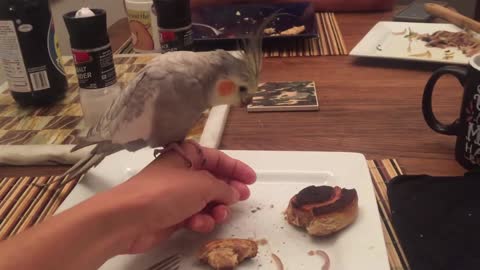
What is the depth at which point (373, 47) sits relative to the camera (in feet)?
3.21

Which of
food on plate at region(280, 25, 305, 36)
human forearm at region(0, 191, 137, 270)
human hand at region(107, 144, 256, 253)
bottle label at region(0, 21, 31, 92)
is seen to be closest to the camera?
human forearm at region(0, 191, 137, 270)

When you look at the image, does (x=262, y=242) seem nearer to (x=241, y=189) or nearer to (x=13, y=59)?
(x=241, y=189)

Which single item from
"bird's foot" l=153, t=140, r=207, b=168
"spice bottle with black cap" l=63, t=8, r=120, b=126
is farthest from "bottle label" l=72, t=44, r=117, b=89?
"bird's foot" l=153, t=140, r=207, b=168

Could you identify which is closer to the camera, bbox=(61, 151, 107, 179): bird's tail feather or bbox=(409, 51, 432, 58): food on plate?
bbox=(61, 151, 107, 179): bird's tail feather

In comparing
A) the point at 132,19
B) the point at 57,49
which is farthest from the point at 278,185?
the point at 132,19

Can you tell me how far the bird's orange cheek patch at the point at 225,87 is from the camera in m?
0.55

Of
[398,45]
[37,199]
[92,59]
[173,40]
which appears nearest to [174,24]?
[173,40]

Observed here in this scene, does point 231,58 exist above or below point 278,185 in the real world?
above

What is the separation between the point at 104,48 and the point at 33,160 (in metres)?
0.19

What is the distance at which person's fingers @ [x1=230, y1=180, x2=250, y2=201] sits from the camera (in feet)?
1.85

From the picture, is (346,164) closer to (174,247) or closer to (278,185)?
(278,185)

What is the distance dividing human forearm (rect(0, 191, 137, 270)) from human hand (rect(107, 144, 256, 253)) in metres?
0.02

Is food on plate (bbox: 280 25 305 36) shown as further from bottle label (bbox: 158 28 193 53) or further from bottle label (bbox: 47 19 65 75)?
bottle label (bbox: 47 19 65 75)

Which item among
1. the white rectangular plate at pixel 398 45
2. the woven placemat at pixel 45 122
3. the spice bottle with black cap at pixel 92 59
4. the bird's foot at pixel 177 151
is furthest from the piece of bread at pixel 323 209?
the white rectangular plate at pixel 398 45
